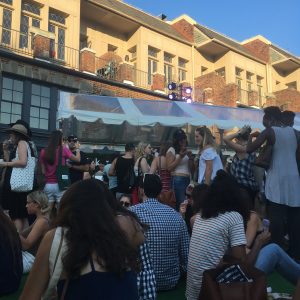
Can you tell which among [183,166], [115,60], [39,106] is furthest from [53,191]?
[115,60]

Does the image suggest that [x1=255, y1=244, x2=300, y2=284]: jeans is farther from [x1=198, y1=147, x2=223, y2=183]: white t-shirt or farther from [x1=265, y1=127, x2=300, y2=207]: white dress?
[x1=198, y1=147, x2=223, y2=183]: white t-shirt

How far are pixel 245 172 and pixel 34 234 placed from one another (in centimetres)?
306

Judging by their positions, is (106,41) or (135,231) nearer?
(135,231)

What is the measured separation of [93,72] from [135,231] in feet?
49.4

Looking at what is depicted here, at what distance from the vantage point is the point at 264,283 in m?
2.76

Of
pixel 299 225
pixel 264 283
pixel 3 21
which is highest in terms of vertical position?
pixel 3 21

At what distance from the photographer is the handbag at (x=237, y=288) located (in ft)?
8.93

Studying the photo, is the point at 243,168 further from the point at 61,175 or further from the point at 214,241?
the point at 61,175

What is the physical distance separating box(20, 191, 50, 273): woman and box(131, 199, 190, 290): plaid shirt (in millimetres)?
1674

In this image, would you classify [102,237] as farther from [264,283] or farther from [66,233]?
[264,283]

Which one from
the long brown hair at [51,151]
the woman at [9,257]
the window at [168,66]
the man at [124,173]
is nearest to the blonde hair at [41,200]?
the long brown hair at [51,151]

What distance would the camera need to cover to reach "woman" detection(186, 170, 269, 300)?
11.0 ft

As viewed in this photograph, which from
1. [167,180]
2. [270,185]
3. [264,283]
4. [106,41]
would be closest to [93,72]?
[106,41]

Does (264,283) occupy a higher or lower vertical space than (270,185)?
lower
